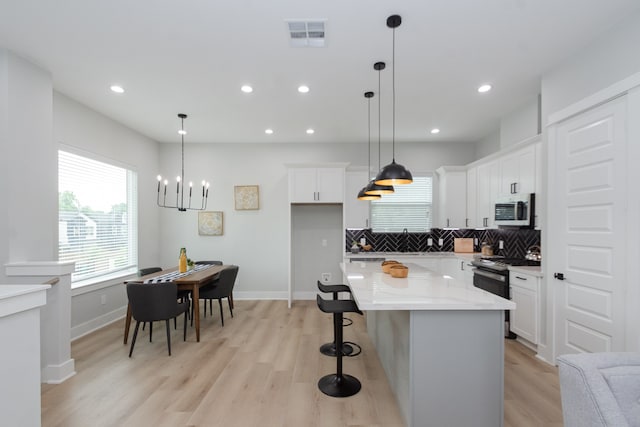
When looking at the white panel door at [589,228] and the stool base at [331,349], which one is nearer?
the white panel door at [589,228]

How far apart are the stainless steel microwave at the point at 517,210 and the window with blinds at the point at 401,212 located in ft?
5.03

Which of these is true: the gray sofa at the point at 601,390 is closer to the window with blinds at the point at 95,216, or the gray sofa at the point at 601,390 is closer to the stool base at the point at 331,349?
the stool base at the point at 331,349

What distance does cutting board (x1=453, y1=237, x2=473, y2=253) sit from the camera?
5.57m

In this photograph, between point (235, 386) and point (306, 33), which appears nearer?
point (306, 33)

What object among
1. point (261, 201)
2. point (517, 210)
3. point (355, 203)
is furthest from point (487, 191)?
point (261, 201)

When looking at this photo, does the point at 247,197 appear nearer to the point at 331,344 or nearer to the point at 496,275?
the point at 331,344

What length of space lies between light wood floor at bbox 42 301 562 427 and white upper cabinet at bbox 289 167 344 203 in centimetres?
219

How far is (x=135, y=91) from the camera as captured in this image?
140 inches

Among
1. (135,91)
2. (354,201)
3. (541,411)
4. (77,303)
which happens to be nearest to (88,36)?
(135,91)

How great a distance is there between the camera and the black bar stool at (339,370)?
2494 mm

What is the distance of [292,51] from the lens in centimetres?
274

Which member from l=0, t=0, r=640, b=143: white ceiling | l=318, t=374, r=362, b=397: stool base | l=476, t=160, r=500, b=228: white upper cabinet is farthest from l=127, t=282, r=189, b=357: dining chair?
l=476, t=160, r=500, b=228: white upper cabinet

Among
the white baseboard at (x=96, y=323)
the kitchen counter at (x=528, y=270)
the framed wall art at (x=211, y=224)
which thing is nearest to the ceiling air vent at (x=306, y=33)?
the kitchen counter at (x=528, y=270)

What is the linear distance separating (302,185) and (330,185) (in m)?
0.48
